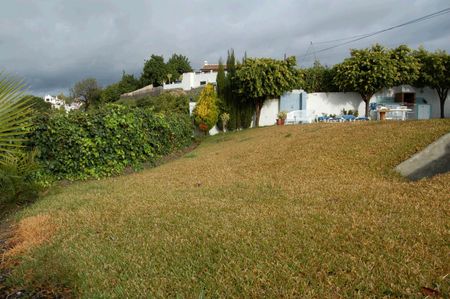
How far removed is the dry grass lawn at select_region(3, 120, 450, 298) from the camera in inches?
100

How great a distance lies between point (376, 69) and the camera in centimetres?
1783

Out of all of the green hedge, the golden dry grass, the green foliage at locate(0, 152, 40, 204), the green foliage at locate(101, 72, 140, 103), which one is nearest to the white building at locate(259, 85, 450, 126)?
the green hedge

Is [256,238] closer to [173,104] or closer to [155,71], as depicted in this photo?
[173,104]

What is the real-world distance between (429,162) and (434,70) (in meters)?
16.2

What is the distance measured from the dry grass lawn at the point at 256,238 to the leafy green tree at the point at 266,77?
1192 cm

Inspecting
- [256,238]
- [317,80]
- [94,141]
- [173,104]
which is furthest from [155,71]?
[256,238]

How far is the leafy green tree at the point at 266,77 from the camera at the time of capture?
58.2ft

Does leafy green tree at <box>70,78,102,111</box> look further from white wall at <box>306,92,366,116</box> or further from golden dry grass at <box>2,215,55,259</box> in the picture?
golden dry grass at <box>2,215,55,259</box>

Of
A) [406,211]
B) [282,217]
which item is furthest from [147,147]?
[406,211]

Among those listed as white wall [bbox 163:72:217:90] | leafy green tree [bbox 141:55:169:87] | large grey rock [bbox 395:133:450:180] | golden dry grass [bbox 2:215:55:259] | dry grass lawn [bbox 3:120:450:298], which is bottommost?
golden dry grass [bbox 2:215:55:259]

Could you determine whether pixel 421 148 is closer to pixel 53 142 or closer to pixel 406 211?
pixel 406 211

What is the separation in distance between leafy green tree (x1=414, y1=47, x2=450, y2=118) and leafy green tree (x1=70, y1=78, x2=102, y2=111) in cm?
4490

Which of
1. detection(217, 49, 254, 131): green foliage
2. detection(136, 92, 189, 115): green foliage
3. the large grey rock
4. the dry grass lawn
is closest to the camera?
the dry grass lawn

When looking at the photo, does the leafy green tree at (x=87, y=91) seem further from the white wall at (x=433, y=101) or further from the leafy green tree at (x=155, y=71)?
the white wall at (x=433, y=101)
